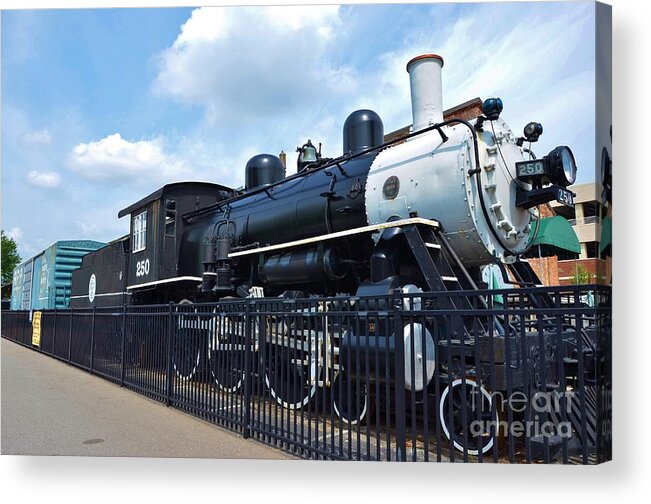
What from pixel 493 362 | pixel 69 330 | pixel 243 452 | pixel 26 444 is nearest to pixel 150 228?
pixel 69 330

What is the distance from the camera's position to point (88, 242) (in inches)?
955

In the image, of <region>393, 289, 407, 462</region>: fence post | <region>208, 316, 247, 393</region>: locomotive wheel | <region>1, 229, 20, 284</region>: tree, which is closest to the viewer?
<region>393, 289, 407, 462</region>: fence post

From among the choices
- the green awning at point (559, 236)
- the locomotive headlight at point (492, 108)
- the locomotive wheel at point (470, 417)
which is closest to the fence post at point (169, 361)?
the locomotive wheel at point (470, 417)

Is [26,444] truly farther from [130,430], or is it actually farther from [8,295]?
[8,295]

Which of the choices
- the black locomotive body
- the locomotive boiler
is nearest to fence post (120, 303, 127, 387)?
the black locomotive body

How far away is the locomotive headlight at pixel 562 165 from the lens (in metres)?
5.51

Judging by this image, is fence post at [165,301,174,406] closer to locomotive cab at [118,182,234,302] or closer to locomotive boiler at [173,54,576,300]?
locomotive boiler at [173,54,576,300]

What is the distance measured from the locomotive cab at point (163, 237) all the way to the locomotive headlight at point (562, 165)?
6347 millimetres

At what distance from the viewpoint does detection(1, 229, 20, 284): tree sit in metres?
32.9

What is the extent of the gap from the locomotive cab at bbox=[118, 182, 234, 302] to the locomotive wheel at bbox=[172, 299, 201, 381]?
2.40 m

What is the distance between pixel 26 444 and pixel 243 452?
2.32 m

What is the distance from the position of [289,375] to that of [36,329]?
14.0m

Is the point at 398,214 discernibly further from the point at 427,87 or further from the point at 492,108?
the point at 427,87

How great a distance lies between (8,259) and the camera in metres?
35.7
